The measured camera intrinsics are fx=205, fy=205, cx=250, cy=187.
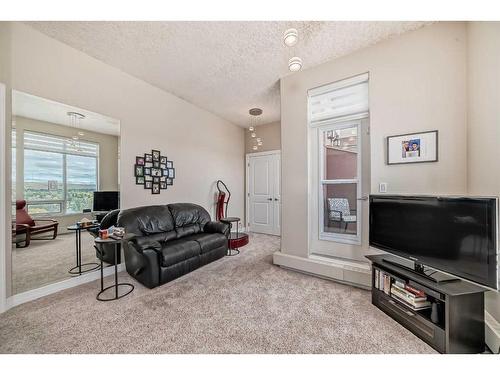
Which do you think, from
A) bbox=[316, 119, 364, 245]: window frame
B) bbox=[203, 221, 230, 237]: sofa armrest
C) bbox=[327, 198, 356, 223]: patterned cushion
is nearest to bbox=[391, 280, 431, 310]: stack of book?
bbox=[316, 119, 364, 245]: window frame

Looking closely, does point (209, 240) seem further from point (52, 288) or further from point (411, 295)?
point (411, 295)

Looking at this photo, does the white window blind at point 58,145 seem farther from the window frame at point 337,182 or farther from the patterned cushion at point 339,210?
the patterned cushion at point 339,210

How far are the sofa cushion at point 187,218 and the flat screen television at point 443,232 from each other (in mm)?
2759

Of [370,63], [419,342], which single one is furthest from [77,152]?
[419,342]

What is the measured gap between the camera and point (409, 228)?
1910mm

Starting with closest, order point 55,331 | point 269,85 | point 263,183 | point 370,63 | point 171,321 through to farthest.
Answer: point 55,331, point 171,321, point 370,63, point 269,85, point 263,183

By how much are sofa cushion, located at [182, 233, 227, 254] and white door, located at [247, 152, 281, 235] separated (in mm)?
2149

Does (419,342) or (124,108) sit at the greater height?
(124,108)

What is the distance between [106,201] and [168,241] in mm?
1048

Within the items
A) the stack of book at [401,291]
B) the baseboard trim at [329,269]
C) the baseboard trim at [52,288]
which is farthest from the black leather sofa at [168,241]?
the stack of book at [401,291]

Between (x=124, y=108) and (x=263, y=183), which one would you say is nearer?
(x=124, y=108)
